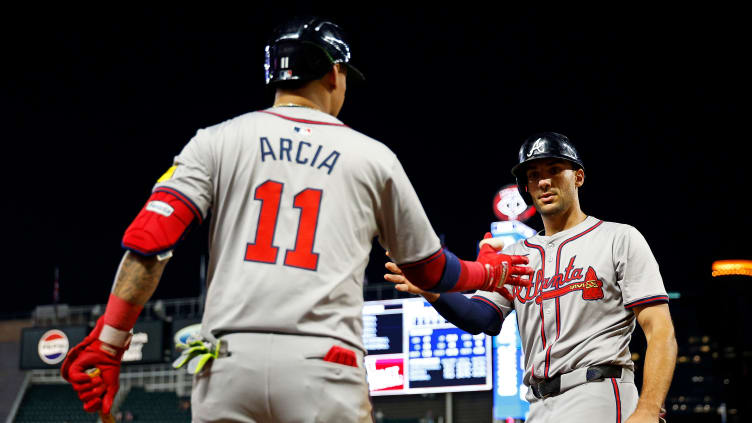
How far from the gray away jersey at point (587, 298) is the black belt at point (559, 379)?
32 mm

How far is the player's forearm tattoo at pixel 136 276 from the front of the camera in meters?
2.74

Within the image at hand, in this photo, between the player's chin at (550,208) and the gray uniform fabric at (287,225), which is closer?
the gray uniform fabric at (287,225)

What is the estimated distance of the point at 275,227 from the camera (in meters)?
2.78

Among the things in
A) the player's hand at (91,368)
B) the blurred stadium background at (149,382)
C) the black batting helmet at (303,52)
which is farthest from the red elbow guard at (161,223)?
the blurred stadium background at (149,382)

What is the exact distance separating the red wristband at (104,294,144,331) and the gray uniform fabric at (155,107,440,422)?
0.24 meters

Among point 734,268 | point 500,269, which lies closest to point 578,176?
point 500,269

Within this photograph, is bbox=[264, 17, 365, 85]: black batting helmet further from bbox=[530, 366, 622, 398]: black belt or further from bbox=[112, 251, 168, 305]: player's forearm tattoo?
bbox=[530, 366, 622, 398]: black belt

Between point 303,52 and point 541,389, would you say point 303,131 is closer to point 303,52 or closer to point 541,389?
point 303,52

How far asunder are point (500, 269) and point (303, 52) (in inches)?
47.5

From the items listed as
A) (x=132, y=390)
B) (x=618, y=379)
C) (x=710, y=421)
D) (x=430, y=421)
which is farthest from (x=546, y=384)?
(x=132, y=390)

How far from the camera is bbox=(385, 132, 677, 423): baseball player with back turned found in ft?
12.8

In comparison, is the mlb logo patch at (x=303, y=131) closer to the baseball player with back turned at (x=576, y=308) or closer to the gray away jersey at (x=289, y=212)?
the gray away jersey at (x=289, y=212)

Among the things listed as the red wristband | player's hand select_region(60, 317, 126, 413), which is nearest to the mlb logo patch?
the red wristband

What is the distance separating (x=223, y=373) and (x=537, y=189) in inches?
98.7
